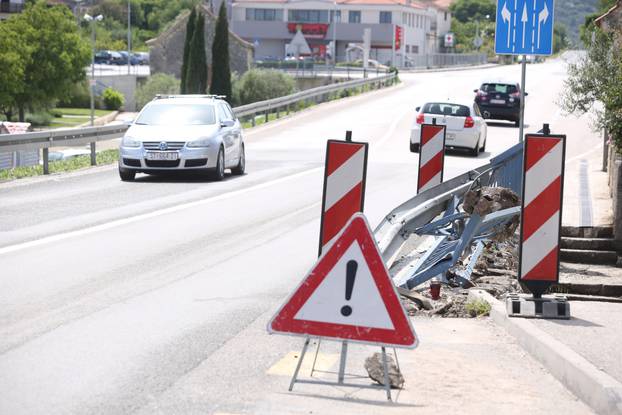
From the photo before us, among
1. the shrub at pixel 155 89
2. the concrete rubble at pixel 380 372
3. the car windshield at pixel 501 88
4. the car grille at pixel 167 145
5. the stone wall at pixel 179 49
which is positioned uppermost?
the stone wall at pixel 179 49

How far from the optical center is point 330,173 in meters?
9.64

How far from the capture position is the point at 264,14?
14675cm

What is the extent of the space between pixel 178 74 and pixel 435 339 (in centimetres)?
10370

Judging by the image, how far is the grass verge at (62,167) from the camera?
23139mm

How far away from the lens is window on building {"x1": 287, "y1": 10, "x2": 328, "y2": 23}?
143375mm

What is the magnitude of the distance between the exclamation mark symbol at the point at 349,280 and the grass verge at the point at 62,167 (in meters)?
16.7

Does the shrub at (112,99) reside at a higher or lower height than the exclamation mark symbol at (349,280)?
lower

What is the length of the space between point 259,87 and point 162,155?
213ft

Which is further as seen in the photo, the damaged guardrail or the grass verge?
the grass verge

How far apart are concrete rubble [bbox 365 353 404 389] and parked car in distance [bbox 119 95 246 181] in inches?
591

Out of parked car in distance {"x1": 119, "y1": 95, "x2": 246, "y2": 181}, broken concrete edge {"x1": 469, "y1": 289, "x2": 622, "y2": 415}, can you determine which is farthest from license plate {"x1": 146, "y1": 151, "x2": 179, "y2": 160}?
broken concrete edge {"x1": 469, "y1": 289, "x2": 622, "y2": 415}

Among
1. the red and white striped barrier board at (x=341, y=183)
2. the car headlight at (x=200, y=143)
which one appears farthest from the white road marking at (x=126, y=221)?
the red and white striped barrier board at (x=341, y=183)

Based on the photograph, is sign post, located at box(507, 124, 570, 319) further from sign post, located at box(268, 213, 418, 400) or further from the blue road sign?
the blue road sign

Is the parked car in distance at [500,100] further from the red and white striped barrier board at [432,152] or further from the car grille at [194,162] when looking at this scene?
the red and white striped barrier board at [432,152]
